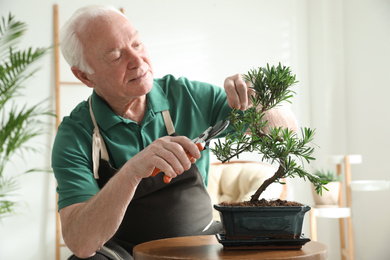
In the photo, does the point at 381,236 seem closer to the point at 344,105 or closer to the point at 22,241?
the point at 344,105

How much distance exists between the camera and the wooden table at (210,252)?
3.44 feet

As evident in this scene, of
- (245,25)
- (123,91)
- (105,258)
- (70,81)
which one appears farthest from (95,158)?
(245,25)

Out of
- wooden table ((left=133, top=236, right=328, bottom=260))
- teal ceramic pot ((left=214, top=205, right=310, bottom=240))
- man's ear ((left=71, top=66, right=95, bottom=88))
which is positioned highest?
man's ear ((left=71, top=66, right=95, bottom=88))

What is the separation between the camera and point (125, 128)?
1.70 meters

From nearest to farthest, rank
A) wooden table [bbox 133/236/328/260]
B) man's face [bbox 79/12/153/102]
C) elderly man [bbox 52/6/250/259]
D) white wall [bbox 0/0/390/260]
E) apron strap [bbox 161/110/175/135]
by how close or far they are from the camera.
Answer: wooden table [bbox 133/236/328/260] < elderly man [bbox 52/6/250/259] < man's face [bbox 79/12/153/102] < apron strap [bbox 161/110/175/135] < white wall [bbox 0/0/390/260]

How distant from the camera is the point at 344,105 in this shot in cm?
449

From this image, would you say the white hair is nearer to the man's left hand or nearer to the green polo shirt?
the green polo shirt

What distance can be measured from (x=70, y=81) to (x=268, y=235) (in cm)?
348

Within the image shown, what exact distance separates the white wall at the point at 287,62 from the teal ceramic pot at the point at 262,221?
3.14 m

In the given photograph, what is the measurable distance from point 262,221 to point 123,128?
30.2 inches

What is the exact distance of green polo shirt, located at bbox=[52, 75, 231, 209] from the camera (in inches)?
60.4

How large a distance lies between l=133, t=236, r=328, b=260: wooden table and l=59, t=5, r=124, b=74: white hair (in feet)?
2.57

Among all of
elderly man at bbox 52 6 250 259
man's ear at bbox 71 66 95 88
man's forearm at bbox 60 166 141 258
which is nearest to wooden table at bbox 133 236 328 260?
man's forearm at bbox 60 166 141 258

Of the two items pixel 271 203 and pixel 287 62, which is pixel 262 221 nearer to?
pixel 271 203
